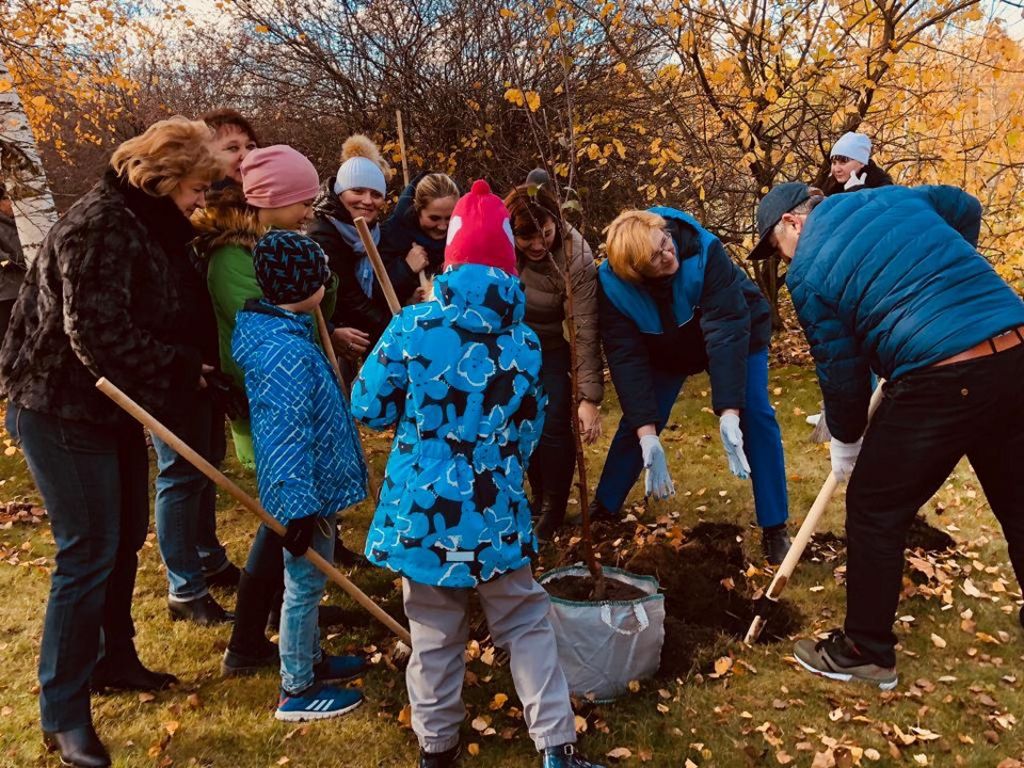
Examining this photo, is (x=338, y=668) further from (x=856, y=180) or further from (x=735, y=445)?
(x=856, y=180)

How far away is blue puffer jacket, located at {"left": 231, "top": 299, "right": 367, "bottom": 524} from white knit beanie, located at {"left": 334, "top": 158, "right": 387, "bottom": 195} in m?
1.37

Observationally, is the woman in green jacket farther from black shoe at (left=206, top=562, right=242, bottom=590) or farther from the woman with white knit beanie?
black shoe at (left=206, top=562, right=242, bottom=590)

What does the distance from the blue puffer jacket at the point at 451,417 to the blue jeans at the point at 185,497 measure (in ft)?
3.74

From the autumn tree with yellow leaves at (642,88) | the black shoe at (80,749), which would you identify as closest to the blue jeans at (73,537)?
the black shoe at (80,749)

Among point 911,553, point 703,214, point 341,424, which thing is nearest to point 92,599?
point 341,424

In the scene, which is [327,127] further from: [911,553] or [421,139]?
[911,553]

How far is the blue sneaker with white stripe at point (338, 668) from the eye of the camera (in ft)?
9.51

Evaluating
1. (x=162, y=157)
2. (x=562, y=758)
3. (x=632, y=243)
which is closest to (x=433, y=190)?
(x=632, y=243)

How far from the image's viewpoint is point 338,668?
9.60 feet

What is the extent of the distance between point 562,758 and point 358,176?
273 centimetres

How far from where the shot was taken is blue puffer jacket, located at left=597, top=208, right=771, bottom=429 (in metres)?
3.35

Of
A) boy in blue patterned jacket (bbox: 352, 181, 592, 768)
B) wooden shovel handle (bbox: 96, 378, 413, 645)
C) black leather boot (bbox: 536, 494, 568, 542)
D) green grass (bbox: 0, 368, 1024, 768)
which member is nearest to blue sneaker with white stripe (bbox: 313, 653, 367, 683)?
green grass (bbox: 0, 368, 1024, 768)

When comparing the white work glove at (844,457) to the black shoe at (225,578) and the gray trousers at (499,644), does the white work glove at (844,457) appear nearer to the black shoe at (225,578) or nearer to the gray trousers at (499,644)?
the gray trousers at (499,644)

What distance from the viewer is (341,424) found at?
259cm
